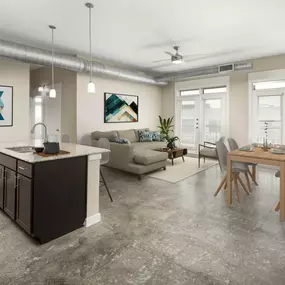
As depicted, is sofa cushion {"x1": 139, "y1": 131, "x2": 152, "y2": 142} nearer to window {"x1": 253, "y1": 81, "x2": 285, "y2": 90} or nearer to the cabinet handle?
window {"x1": 253, "y1": 81, "x2": 285, "y2": 90}

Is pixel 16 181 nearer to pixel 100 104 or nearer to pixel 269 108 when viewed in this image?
pixel 100 104

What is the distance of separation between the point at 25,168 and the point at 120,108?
4.72 meters

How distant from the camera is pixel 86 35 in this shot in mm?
4117

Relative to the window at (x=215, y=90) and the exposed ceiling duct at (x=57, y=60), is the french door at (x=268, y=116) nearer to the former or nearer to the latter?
the window at (x=215, y=90)

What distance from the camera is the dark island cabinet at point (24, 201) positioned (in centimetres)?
219

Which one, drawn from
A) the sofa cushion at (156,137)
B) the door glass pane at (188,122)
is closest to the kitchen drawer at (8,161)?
the sofa cushion at (156,137)

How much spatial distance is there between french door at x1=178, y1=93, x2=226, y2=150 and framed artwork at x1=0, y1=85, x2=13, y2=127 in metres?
5.07

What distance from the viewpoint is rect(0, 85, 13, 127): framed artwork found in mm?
4817

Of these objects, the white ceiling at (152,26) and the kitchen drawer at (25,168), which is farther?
the white ceiling at (152,26)

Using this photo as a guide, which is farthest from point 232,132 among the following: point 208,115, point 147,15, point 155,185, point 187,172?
point 147,15

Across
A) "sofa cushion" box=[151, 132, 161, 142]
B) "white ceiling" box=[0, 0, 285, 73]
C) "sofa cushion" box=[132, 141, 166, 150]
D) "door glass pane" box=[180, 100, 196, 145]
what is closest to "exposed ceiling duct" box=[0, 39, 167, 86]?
"white ceiling" box=[0, 0, 285, 73]

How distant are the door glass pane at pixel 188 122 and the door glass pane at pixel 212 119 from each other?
0.46 meters

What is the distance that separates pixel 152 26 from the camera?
3.78 m

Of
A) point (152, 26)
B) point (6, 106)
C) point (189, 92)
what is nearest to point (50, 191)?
point (152, 26)
